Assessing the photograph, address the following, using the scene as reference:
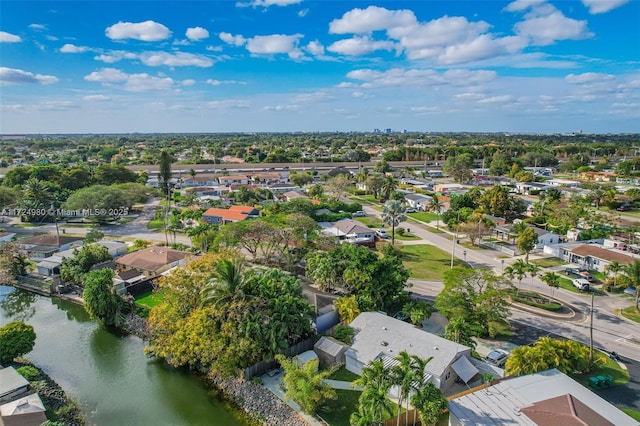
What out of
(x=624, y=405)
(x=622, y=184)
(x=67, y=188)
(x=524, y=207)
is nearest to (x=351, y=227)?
(x=524, y=207)

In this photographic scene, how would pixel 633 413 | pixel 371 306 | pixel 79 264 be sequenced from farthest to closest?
pixel 79 264 → pixel 371 306 → pixel 633 413

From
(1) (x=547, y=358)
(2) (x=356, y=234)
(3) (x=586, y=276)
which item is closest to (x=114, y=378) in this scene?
(1) (x=547, y=358)

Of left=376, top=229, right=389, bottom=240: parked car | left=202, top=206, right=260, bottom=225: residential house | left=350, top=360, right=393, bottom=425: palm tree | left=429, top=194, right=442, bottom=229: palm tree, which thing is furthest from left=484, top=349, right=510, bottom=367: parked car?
left=202, top=206, right=260, bottom=225: residential house

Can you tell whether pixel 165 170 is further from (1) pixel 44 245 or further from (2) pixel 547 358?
(2) pixel 547 358

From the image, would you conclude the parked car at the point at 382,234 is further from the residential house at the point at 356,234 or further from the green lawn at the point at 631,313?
the green lawn at the point at 631,313

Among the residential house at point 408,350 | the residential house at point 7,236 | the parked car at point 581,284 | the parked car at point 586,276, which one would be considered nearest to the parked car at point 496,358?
the residential house at point 408,350

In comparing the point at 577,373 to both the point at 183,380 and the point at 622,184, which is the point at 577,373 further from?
the point at 622,184
